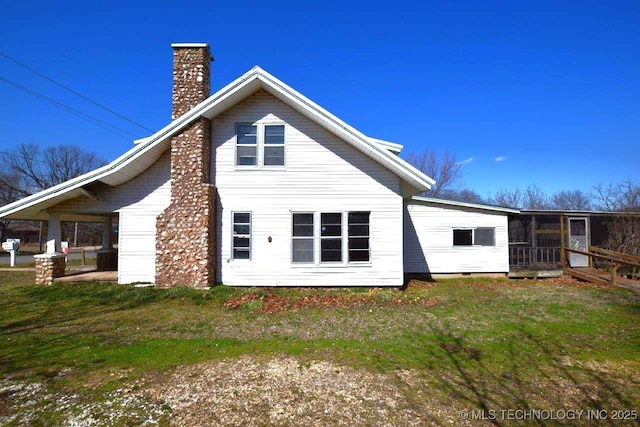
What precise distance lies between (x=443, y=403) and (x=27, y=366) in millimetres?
6680

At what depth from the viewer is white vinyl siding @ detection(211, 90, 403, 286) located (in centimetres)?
1159

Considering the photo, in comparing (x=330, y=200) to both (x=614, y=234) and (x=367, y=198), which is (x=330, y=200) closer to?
(x=367, y=198)

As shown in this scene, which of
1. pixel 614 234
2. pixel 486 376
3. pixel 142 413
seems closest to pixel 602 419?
pixel 486 376

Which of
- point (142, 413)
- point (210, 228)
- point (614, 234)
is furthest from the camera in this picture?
point (614, 234)

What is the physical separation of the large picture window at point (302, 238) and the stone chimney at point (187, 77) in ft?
19.7

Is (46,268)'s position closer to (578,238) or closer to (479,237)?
(479,237)

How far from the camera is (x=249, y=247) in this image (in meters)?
11.7

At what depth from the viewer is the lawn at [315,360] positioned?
4133 millimetres

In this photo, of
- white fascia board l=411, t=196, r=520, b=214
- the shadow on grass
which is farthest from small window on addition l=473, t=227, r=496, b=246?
the shadow on grass

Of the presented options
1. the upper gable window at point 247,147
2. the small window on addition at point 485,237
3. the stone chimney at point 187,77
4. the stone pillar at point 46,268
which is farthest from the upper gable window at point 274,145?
the small window on addition at point 485,237

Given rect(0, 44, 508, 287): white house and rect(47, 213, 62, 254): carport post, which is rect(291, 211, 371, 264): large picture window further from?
rect(47, 213, 62, 254): carport post

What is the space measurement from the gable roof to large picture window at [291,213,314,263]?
3.24 meters

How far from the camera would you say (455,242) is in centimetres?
1452

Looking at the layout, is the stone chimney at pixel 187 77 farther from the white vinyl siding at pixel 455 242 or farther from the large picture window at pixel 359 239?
the white vinyl siding at pixel 455 242
